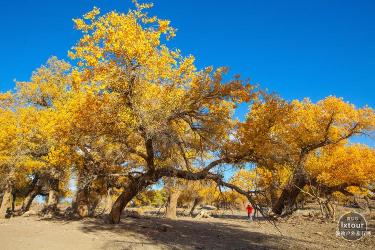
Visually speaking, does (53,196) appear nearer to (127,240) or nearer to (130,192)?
(130,192)

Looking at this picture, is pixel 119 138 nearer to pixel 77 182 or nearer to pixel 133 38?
pixel 133 38

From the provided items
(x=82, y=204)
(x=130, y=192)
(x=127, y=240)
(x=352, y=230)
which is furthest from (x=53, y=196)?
(x=352, y=230)

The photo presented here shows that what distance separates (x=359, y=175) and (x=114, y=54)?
23.7 m

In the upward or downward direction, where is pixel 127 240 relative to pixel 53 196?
downward

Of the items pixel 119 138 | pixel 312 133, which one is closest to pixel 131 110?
pixel 119 138

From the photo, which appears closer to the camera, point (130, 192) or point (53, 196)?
point (130, 192)

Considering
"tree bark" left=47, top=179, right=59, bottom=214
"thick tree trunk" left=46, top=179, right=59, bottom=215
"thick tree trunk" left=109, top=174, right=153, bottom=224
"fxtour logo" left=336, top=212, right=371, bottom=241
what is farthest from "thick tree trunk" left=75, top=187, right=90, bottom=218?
"fxtour logo" left=336, top=212, right=371, bottom=241

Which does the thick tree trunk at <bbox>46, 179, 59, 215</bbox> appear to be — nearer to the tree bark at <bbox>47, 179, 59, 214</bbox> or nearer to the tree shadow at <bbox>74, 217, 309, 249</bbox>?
the tree bark at <bbox>47, 179, 59, 214</bbox>

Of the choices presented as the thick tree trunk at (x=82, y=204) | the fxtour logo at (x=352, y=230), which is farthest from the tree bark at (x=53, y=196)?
the fxtour logo at (x=352, y=230)

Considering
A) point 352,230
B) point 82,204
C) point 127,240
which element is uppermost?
point 82,204

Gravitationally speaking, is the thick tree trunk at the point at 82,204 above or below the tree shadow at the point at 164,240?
above

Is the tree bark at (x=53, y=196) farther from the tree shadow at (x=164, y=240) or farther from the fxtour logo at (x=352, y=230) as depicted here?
the fxtour logo at (x=352, y=230)

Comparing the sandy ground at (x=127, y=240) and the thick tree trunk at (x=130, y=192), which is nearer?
the sandy ground at (x=127, y=240)

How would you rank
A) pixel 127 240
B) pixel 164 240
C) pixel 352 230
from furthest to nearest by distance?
pixel 352 230
pixel 164 240
pixel 127 240
